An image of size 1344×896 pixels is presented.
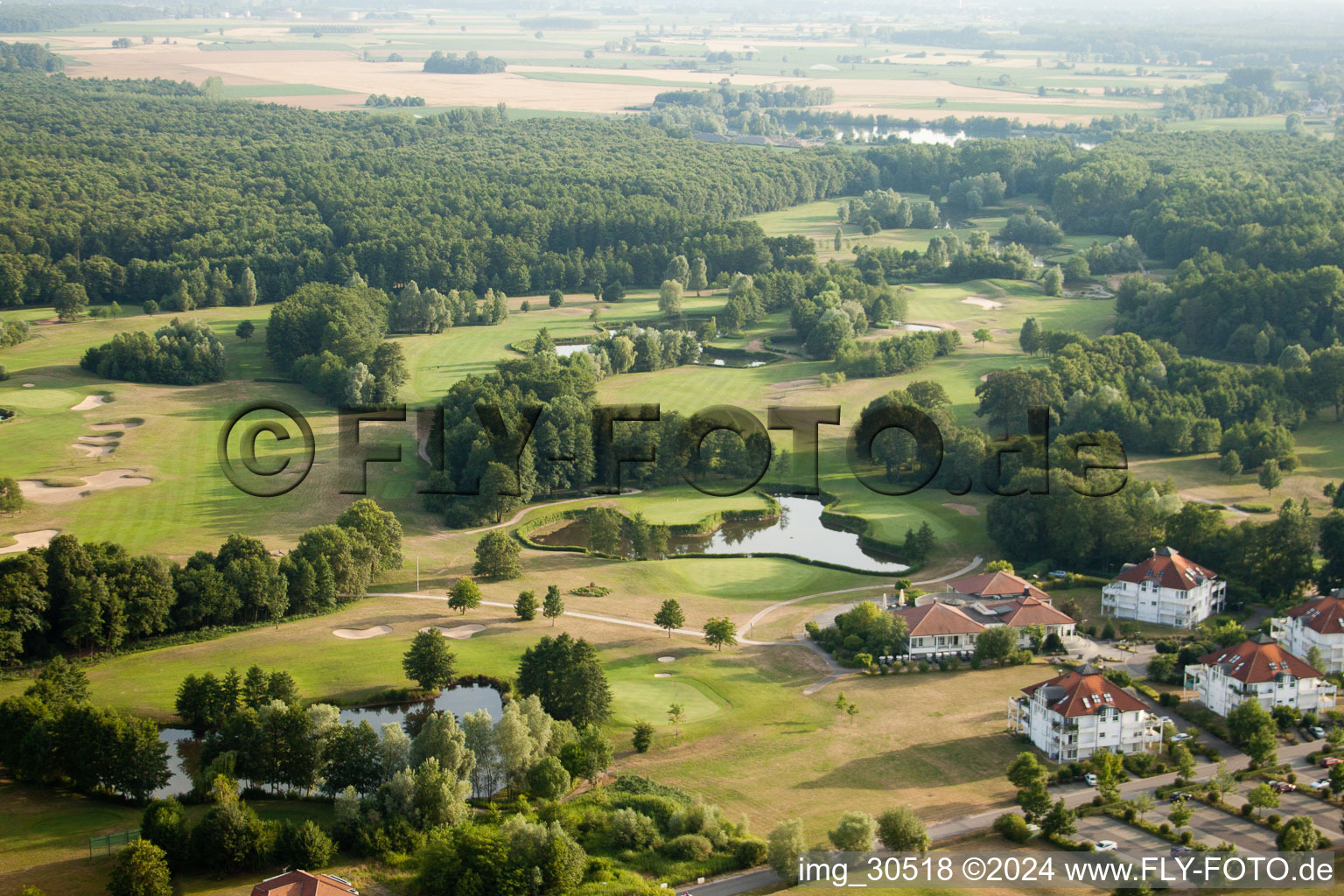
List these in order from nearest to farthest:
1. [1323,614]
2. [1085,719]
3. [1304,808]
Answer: [1304,808] → [1085,719] → [1323,614]

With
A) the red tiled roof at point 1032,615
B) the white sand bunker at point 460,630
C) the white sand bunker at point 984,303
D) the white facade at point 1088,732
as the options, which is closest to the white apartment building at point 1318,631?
the red tiled roof at point 1032,615

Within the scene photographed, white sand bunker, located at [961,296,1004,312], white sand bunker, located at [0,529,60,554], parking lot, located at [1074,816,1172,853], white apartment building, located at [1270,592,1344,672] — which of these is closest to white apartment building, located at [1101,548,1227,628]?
white apartment building, located at [1270,592,1344,672]

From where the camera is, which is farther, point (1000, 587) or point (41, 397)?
point (41, 397)

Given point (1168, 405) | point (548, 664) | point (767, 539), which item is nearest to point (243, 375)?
point (767, 539)

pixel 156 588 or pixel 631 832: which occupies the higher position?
pixel 156 588

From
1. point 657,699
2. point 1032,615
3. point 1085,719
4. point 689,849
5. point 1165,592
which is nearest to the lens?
point 689,849

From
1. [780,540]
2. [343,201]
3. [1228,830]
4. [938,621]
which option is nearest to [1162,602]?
[938,621]

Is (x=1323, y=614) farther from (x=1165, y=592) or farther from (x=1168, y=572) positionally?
(x=1168, y=572)
